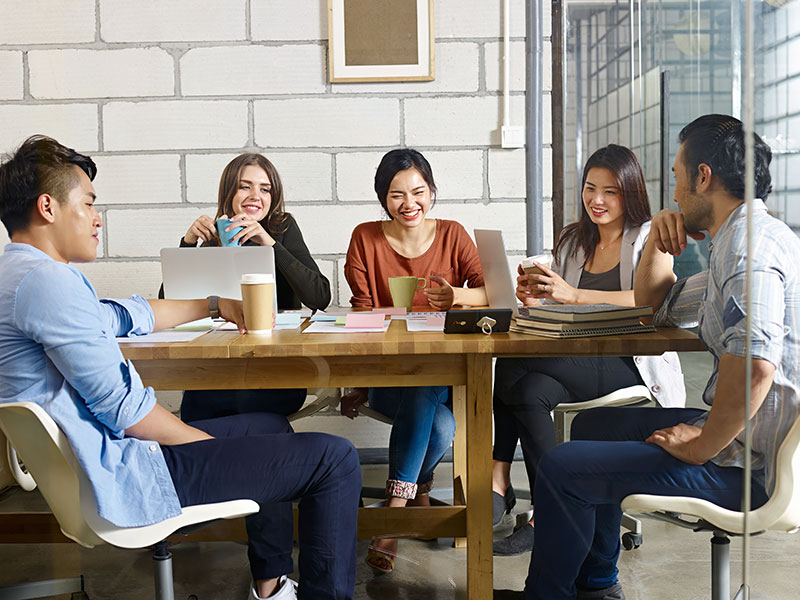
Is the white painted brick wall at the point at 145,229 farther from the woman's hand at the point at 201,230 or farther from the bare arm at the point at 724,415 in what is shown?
the bare arm at the point at 724,415

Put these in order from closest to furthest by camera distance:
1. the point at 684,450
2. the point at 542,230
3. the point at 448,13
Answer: the point at 684,450, the point at 448,13, the point at 542,230

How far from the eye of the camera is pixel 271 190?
1807 millimetres

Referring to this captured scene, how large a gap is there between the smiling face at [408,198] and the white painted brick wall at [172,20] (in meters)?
0.51

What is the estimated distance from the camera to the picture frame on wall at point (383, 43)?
1.77 meters

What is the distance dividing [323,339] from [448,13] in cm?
80

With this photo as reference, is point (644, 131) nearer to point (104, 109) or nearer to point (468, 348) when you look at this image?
point (468, 348)

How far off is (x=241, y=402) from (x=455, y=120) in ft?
3.00

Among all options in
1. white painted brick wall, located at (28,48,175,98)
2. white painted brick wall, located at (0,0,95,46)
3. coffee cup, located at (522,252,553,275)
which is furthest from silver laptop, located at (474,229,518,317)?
white painted brick wall, located at (0,0,95,46)

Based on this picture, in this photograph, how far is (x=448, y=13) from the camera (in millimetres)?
1693

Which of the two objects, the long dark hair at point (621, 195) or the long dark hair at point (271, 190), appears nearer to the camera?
the long dark hair at point (621, 195)

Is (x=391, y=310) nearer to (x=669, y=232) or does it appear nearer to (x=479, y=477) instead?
(x=479, y=477)

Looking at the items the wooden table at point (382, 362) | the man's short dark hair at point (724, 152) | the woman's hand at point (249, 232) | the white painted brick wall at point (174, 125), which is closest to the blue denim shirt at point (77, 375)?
the wooden table at point (382, 362)

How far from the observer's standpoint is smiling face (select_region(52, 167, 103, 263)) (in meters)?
1.30

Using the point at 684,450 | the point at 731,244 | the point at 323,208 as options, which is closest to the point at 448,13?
the point at 323,208
